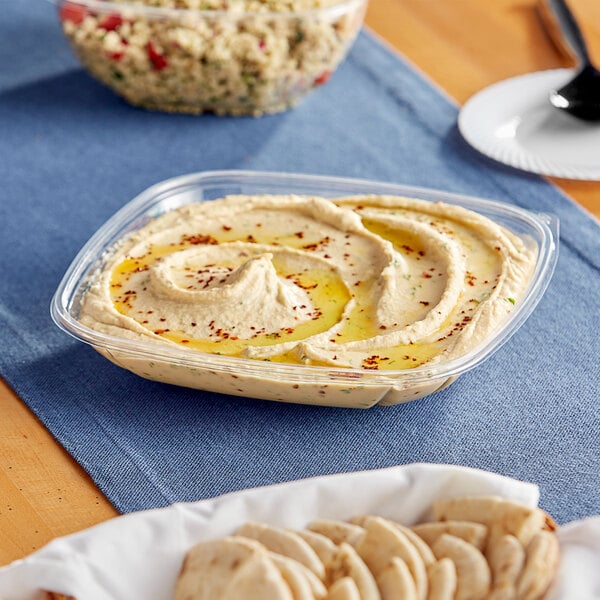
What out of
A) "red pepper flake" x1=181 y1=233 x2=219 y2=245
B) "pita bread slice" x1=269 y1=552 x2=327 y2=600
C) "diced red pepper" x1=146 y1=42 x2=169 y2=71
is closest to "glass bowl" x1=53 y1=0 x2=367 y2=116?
"diced red pepper" x1=146 y1=42 x2=169 y2=71

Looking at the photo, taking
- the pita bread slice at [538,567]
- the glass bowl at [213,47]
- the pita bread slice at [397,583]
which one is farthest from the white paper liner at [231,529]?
the glass bowl at [213,47]

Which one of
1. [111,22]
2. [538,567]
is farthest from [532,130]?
[538,567]

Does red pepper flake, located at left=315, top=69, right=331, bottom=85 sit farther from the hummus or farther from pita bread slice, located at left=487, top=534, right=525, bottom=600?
pita bread slice, located at left=487, top=534, right=525, bottom=600

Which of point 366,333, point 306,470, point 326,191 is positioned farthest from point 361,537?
point 326,191

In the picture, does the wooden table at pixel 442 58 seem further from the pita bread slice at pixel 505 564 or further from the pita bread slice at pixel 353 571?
the pita bread slice at pixel 505 564

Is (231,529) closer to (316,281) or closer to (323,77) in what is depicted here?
(316,281)
